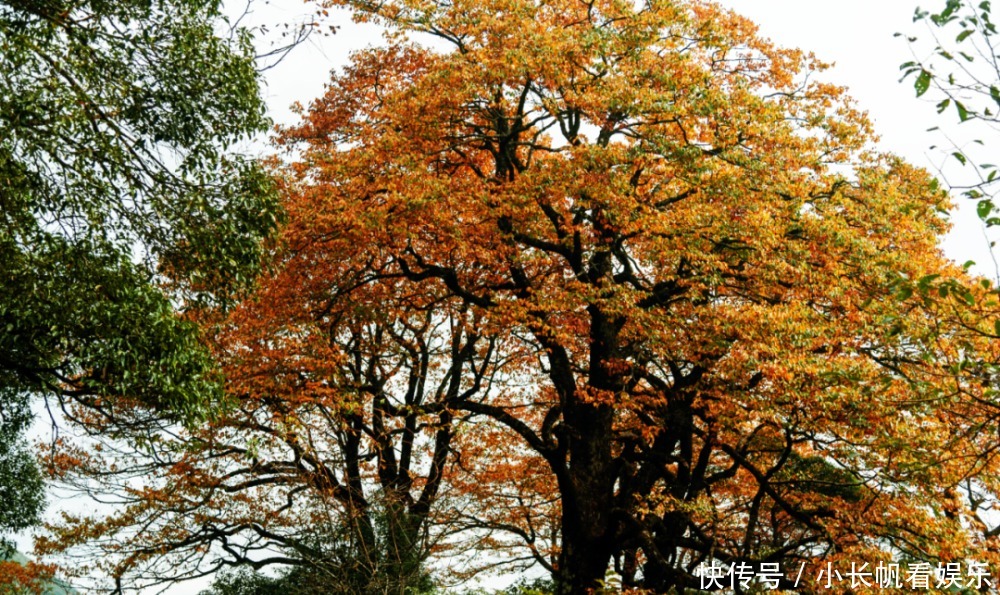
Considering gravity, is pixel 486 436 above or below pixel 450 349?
below

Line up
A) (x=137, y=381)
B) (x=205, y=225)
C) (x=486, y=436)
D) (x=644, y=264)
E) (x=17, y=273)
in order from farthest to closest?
(x=486, y=436), (x=644, y=264), (x=205, y=225), (x=137, y=381), (x=17, y=273)

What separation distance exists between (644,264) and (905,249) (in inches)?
162

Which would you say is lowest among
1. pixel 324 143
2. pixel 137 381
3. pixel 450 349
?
pixel 137 381

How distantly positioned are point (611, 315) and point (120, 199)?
7058mm

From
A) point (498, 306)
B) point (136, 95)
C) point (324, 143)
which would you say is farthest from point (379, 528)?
point (324, 143)

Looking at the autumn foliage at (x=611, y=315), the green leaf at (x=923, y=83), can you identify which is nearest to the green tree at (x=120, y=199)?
the autumn foliage at (x=611, y=315)

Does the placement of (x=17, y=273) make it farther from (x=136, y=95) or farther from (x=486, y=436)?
(x=486, y=436)

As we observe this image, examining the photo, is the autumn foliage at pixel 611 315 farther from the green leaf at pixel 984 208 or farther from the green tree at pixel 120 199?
the green leaf at pixel 984 208

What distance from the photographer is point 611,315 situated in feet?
42.6

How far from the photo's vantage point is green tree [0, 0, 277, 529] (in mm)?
→ 7844

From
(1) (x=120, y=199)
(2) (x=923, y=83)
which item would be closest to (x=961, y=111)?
(2) (x=923, y=83)

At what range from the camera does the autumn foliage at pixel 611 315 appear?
11148 millimetres

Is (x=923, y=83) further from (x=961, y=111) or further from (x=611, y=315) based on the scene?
(x=611, y=315)

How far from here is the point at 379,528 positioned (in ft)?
42.9
